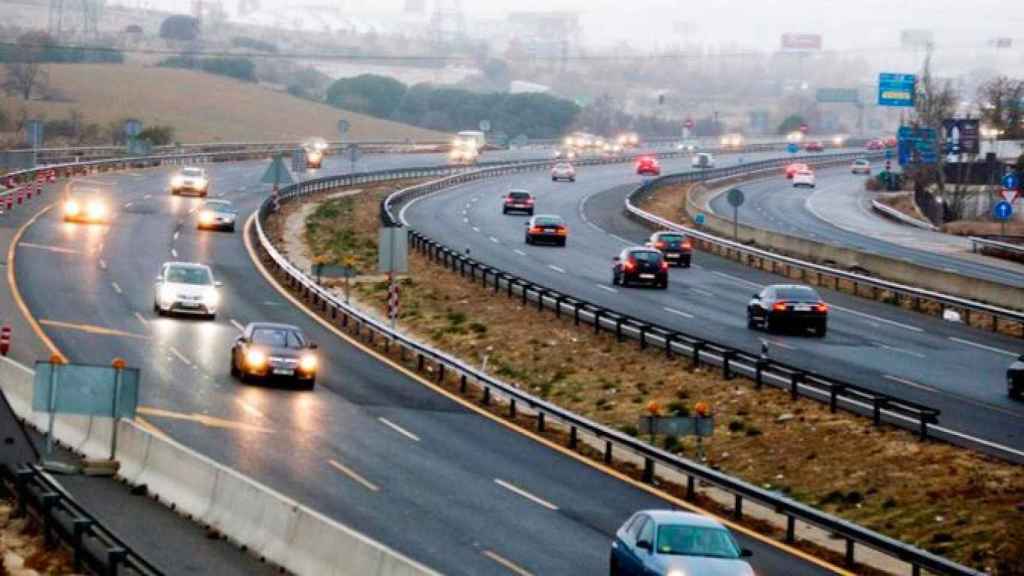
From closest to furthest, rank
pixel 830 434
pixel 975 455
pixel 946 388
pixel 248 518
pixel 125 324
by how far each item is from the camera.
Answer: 1. pixel 248 518
2. pixel 975 455
3. pixel 830 434
4. pixel 946 388
5. pixel 125 324

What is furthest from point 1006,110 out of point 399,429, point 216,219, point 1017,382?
point 399,429

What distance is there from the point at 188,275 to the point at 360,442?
725 inches

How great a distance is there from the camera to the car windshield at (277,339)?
42.0 meters

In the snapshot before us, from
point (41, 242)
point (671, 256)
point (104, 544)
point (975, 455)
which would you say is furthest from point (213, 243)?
point (104, 544)

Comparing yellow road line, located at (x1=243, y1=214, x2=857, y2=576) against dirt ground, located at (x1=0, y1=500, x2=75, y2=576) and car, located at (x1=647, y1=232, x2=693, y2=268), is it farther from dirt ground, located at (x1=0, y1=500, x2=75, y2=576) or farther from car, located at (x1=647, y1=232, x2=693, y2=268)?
car, located at (x1=647, y1=232, x2=693, y2=268)

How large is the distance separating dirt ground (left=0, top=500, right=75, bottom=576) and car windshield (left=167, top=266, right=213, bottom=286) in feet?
78.5

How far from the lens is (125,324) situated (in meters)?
49.6

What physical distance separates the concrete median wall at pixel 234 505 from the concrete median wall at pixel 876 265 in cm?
3280

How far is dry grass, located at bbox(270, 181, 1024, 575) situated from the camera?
3036 cm

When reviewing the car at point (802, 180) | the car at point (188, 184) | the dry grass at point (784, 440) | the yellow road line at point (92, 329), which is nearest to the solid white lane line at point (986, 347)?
the dry grass at point (784, 440)

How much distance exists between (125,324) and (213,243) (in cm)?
2408

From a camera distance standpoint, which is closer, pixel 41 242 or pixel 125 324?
pixel 125 324

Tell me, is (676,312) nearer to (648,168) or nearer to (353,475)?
(353,475)

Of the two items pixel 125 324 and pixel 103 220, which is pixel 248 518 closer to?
pixel 125 324
